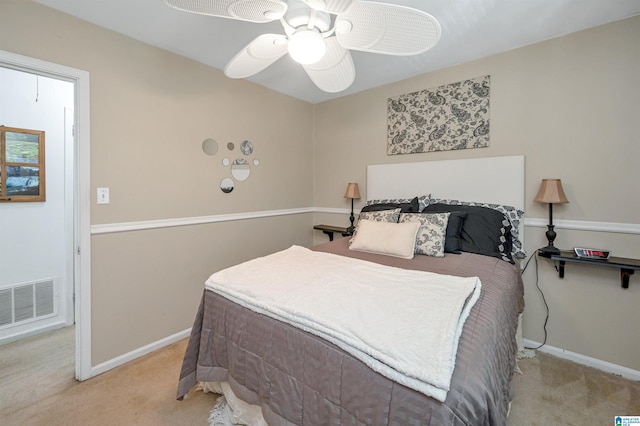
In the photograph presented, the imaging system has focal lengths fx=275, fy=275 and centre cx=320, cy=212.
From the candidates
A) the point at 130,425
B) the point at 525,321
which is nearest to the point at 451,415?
the point at 130,425

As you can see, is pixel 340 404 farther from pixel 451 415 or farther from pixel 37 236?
pixel 37 236

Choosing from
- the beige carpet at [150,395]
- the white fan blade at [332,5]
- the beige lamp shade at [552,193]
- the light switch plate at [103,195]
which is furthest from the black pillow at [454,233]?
the light switch plate at [103,195]

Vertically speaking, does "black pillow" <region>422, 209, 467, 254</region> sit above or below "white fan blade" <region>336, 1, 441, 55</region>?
below

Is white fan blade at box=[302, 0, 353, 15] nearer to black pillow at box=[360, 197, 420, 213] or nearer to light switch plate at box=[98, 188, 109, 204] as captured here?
black pillow at box=[360, 197, 420, 213]

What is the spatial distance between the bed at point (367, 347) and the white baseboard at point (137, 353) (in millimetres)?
820

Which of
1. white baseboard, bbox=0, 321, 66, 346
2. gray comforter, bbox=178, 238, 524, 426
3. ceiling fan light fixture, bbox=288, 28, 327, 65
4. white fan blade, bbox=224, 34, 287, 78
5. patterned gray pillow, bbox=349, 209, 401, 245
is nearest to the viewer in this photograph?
gray comforter, bbox=178, 238, 524, 426

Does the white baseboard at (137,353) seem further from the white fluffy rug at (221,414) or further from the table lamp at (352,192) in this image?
the table lamp at (352,192)

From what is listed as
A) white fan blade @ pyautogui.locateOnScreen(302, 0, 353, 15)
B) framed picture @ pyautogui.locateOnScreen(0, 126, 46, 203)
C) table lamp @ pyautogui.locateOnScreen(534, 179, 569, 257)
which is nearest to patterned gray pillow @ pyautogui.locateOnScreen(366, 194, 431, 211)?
table lamp @ pyautogui.locateOnScreen(534, 179, 569, 257)

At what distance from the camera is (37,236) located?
2.41m

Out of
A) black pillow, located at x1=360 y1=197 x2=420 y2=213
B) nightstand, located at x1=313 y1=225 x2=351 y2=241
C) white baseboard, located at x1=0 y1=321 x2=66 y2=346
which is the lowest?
white baseboard, located at x1=0 y1=321 x2=66 y2=346

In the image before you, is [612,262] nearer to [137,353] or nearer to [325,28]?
[325,28]

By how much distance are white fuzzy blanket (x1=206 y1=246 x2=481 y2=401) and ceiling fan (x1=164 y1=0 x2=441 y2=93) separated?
45.9 inches

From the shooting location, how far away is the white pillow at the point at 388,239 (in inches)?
79.4

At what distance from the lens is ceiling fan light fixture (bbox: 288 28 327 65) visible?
1338mm
